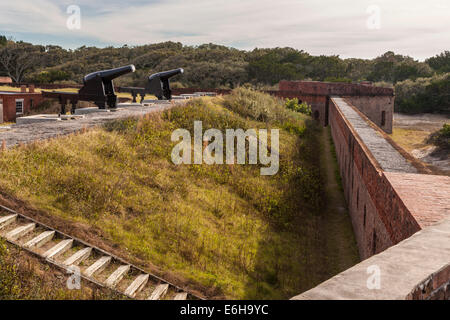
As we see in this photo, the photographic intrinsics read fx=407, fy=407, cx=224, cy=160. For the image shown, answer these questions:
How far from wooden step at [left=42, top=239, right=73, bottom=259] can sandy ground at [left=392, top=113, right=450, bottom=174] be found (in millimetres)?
13720

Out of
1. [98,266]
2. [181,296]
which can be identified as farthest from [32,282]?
[181,296]

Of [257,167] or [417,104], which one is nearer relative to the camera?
[257,167]

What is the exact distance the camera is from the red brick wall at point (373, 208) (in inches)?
182

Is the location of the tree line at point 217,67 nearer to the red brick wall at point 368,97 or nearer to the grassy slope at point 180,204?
the red brick wall at point 368,97

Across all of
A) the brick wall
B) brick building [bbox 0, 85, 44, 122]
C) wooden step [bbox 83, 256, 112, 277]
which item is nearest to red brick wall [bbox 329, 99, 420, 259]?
the brick wall

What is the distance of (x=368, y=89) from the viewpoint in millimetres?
28719

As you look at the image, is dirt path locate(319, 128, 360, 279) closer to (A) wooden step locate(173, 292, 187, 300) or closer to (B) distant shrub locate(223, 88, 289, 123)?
(A) wooden step locate(173, 292, 187, 300)

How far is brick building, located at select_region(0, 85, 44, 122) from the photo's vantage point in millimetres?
19266

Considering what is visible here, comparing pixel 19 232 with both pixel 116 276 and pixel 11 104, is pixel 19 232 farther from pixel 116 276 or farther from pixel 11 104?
pixel 11 104

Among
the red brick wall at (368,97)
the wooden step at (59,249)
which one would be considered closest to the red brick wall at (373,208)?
the wooden step at (59,249)

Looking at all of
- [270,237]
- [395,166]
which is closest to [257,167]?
[270,237]
